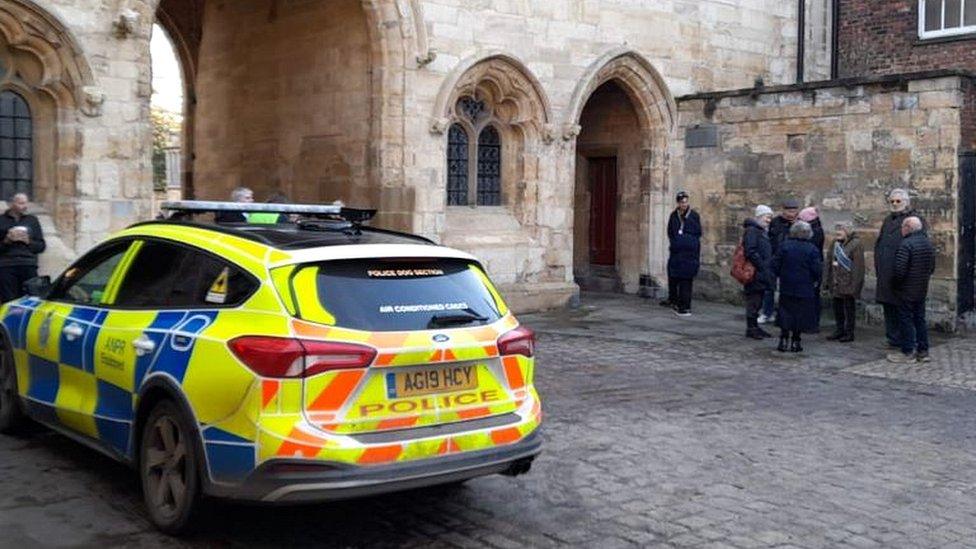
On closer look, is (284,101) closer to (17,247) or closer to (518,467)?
(17,247)

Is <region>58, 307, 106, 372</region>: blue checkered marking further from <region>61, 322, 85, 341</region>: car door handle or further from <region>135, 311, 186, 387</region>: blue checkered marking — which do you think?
<region>135, 311, 186, 387</region>: blue checkered marking

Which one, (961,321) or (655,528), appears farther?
(961,321)

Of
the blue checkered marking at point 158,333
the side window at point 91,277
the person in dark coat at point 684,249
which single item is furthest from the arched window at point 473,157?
the blue checkered marking at point 158,333

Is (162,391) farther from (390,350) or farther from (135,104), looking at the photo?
(135,104)

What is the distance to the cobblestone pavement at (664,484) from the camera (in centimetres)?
545

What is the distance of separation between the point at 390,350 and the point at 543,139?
447 inches

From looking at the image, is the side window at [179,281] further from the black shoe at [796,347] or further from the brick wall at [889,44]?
the brick wall at [889,44]

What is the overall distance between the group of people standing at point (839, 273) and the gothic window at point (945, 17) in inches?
274

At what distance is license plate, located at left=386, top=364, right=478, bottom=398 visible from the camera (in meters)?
4.98

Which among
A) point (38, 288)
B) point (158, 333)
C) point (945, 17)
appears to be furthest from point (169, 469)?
point (945, 17)

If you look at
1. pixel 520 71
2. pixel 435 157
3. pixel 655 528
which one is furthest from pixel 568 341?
pixel 655 528

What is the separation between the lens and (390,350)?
16.2 feet

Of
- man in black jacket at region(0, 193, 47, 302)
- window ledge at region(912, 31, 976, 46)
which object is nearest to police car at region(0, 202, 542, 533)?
man in black jacket at region(0, 193, 47, 302)

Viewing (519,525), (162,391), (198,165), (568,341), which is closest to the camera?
(162,391)
